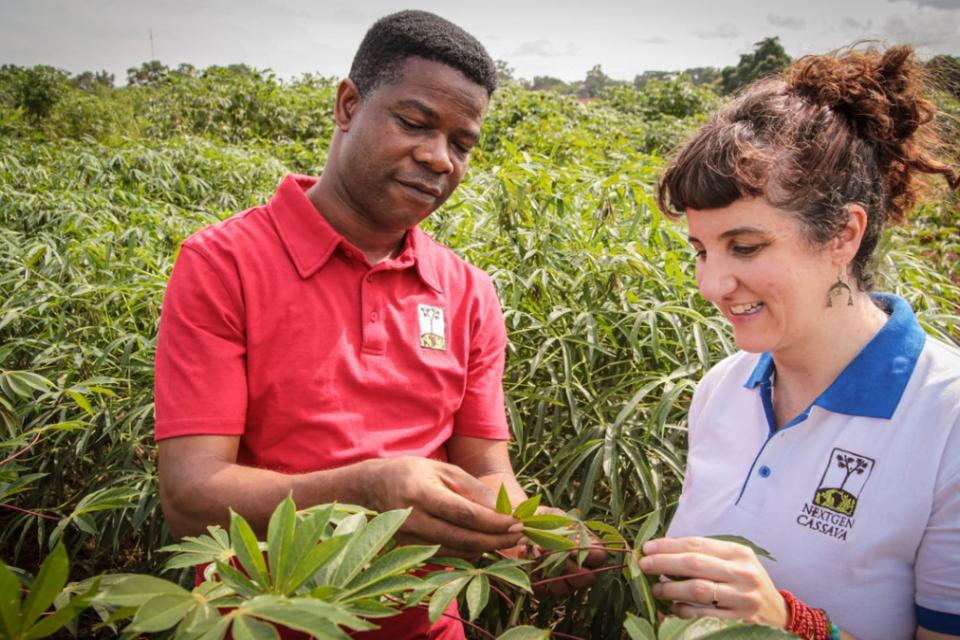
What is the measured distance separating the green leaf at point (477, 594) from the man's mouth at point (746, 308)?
1.83ft

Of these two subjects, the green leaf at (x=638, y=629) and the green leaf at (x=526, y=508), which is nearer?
the green leaf at (x=638, y=629)

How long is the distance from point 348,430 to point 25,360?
1387mm

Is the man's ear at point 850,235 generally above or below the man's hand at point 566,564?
above

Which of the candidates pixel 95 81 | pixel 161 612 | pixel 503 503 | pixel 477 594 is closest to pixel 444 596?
pixel 477 594

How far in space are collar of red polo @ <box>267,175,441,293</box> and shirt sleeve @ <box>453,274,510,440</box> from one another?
0.41ft

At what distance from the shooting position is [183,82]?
25.5 ft

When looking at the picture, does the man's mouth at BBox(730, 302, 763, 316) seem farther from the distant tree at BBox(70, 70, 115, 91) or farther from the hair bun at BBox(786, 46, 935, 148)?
the distant tree at BBox(70, 70, 115, 91)

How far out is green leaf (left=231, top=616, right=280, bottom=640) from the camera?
49 centimetres

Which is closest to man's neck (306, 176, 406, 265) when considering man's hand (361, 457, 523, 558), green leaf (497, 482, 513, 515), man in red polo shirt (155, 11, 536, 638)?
man in red polo shirt (155, 11, 536, 638)

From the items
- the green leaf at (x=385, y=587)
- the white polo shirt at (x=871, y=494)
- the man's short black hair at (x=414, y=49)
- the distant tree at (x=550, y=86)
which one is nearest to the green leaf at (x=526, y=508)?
the green leaf at (x=385, y=587)

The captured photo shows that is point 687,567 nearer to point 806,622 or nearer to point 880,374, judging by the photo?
point 806,622

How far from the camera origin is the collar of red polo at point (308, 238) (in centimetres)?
120

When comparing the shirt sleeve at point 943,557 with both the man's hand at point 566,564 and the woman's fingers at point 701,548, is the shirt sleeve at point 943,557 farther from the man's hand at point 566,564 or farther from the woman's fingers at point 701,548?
the man's hand at point 566,564

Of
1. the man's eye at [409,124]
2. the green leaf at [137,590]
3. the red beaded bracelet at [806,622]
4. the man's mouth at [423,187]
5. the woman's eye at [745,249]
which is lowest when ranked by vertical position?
the red beaded bracelet at [806,622]
